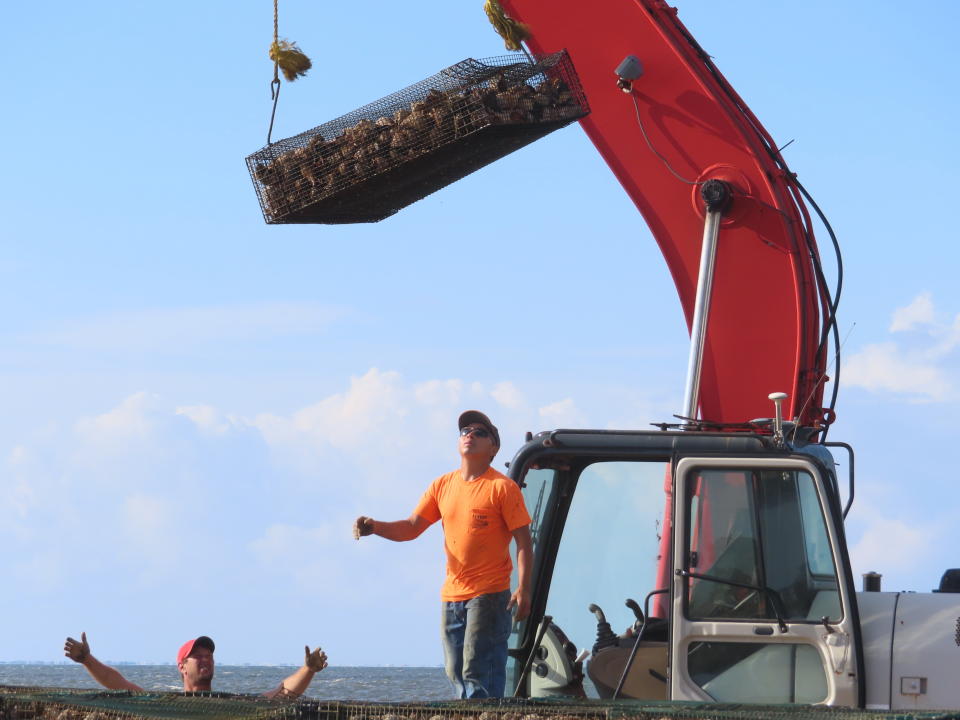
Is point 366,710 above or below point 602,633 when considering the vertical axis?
below

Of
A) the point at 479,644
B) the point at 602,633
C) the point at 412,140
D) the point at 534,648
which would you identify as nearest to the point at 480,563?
the point at 479,644

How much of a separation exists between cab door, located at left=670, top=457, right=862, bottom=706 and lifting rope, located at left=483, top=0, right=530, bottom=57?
2.58 metres

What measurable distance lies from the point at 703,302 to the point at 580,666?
2094 millimetres

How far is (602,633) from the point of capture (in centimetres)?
545

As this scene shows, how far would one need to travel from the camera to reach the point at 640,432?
17.4 feet

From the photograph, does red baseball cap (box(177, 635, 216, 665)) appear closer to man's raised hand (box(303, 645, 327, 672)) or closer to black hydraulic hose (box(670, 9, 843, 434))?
man's raised hand (box(303, 645, 327, 672))

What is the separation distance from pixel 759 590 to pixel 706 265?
2.21 m

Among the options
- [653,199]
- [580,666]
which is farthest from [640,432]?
[653,199]

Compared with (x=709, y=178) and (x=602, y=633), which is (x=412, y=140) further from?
(x=602, y=633)

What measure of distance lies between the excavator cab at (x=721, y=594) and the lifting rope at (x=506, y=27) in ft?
7.50

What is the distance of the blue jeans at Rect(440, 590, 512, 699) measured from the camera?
5066mm

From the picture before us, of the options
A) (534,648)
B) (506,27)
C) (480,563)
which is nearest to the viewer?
(480,563)

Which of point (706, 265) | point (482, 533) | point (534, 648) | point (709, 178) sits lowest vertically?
point (534, 648)

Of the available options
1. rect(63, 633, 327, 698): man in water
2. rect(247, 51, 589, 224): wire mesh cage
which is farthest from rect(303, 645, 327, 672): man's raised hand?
rect(247, 51, 589, 224): wire mesh cage
